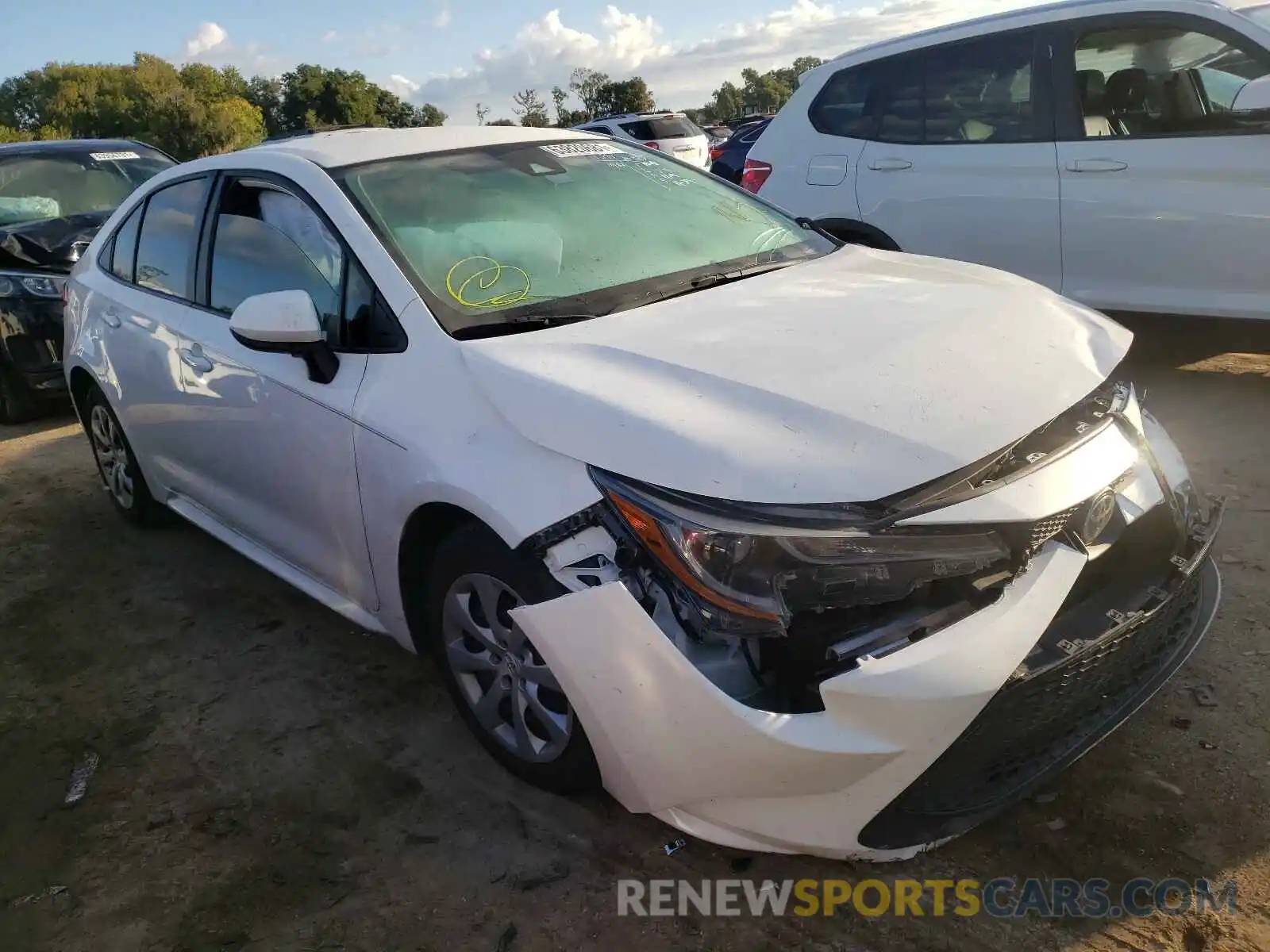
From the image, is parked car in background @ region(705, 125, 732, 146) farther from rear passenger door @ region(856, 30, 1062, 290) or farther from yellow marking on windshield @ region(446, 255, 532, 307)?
yellow marking on windshield @ region(446, 255, 532, 307)

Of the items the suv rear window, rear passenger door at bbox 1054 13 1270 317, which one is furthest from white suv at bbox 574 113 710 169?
rear passenger door at bbox 1054 13 1270 317

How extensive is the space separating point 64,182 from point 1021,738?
7.67m

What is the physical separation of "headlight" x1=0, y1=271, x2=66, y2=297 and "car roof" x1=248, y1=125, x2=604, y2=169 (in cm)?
366

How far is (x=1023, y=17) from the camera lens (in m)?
4.94

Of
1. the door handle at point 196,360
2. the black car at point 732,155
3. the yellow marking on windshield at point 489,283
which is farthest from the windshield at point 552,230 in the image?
the black car at point 732,155

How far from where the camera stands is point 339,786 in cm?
273

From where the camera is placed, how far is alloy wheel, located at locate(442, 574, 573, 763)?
2354mm

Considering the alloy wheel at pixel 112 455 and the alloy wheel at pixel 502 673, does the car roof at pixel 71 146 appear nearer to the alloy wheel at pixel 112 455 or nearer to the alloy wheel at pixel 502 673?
the alloy wheel at pixel 112 455

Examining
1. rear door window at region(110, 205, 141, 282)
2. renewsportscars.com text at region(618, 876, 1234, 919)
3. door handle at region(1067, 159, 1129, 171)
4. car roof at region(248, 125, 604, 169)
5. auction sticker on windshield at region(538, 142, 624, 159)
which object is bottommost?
renewsportscars.com text at region(618, 876, 1234, 919)

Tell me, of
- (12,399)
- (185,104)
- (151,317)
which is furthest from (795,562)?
(185,104)

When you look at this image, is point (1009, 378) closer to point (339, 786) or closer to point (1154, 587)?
point (1154, 587)

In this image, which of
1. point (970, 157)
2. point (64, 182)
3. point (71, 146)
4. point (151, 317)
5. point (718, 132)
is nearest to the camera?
point (151, 317)

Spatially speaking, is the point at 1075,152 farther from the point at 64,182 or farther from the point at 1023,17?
the point at 64,182

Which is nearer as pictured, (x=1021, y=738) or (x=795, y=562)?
(x=795, y=562)
